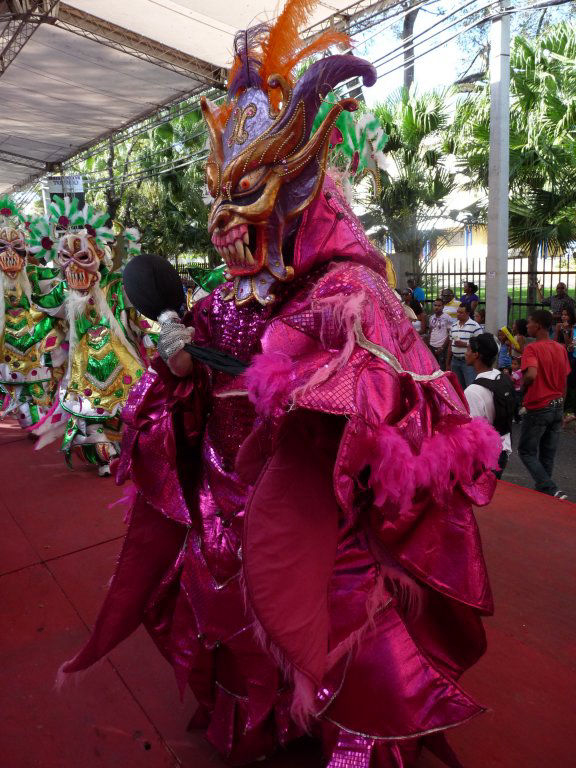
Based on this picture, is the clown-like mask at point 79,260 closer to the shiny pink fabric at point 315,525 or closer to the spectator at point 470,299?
the shiny pink fabric at point 315,525

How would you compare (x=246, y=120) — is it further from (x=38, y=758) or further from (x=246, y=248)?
(x=38, y=758)

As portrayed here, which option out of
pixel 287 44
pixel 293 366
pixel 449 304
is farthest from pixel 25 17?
pixel 293 366

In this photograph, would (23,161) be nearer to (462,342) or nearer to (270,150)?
(462,342)

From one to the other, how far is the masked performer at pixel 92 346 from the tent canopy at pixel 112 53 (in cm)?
324

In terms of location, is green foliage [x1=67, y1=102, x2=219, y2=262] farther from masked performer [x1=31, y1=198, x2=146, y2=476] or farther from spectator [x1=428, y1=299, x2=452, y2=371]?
masked performer [x1=31, y1=198, x2=146, y2=476]

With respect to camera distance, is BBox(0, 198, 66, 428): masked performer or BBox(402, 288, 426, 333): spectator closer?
BBox(0, 198, 66, 428): masked performer

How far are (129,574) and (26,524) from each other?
2256 mm

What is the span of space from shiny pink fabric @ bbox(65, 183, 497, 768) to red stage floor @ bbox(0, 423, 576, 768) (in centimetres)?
25

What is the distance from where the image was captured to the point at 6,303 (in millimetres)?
6172

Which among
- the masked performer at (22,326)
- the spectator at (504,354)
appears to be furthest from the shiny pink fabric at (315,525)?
the spectator at (504,354)

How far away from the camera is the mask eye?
1468 mm

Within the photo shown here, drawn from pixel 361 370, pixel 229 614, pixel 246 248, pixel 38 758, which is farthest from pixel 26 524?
pixel 361 370

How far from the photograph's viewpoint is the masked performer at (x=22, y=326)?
611 cm

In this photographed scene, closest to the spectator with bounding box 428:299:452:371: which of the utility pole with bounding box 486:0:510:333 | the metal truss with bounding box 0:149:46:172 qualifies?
the utility pole with bounding box 486:0:510:333
